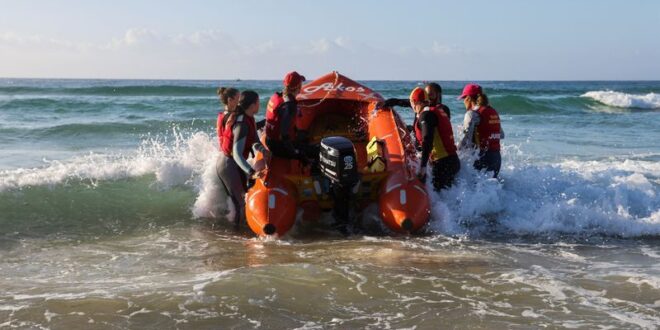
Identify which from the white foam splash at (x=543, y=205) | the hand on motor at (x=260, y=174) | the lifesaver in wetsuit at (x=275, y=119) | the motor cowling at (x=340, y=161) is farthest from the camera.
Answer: the white foam splash at (x=543, y=205)

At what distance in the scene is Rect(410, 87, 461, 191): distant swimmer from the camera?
5.84 metres

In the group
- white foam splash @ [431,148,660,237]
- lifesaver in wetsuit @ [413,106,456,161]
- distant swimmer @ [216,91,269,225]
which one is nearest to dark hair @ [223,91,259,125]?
distant swimmer @ [216,91,269,225]

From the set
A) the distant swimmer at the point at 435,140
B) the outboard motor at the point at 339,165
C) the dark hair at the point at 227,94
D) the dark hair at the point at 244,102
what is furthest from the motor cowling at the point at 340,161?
the dark hair at the point at 227,94

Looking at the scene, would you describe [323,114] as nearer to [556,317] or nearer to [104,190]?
[104,190]

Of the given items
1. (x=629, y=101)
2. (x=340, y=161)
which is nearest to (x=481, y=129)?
(x=340, y=161)

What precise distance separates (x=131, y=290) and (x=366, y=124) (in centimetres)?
401

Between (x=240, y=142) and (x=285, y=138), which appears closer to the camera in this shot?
(x=240, y=142)

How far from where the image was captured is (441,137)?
6051 millimetres

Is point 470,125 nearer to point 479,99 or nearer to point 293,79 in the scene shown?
point 479,99

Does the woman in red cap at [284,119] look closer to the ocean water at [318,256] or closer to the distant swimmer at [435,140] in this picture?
the ocean water at [318,256]

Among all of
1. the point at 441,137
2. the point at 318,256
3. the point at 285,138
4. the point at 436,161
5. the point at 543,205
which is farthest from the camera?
the point at 543,205

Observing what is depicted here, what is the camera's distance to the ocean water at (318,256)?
3742 millimetres

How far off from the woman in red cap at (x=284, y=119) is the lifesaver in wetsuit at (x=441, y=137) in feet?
3.92

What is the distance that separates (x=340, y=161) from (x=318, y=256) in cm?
78
